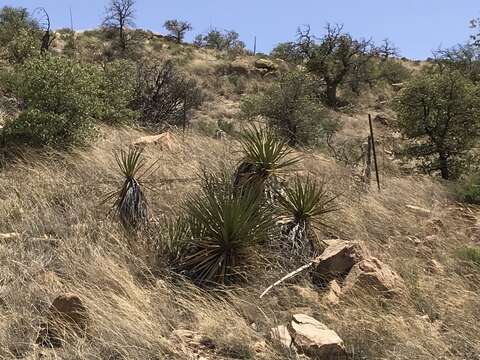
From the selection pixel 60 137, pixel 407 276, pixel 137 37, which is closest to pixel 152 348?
pixel 407 276

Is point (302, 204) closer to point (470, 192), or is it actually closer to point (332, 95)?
point (470, 192)

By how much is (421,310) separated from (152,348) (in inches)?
88.2

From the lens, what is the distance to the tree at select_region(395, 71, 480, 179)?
13312mm

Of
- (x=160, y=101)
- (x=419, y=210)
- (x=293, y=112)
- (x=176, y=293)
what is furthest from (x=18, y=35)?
(x=176, y=293)

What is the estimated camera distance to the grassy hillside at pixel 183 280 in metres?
3.76

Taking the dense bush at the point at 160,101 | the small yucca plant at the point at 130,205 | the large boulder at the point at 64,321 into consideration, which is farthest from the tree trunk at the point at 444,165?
the large boulder at the point at 64,321

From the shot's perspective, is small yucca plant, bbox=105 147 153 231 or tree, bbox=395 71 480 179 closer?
small yucca plant, bbox=105 147 153 231

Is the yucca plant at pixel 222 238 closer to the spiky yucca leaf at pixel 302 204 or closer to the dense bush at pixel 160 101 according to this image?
the spiky yucca leaf at pixel 302 204

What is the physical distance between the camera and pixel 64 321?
384 centimetres

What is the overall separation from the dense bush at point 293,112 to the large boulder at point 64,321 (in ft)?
36.7

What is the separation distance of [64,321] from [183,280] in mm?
1325

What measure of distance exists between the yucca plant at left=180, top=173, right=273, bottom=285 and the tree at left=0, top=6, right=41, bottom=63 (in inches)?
475

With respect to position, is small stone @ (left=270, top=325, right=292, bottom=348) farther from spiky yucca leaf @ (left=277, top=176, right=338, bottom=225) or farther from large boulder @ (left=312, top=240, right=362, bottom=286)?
spiky yucca leaf @ (left=277, top=176, right=338, bottom=225)

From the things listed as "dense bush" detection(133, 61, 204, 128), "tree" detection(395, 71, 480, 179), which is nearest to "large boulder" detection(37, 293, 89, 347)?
"dense bush" detection(133, 61, 204, 128)
